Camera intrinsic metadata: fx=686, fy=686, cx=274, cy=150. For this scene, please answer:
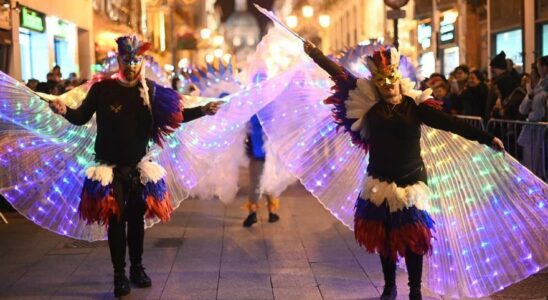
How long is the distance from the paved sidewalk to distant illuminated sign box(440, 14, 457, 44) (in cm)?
1353

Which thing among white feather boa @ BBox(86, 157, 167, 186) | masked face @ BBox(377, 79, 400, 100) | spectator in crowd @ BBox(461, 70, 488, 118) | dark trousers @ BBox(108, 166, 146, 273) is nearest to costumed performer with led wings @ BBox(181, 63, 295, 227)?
white feather boa @ BBox(86, 157, 167, 186)

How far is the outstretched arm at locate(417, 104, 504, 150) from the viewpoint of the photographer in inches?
191

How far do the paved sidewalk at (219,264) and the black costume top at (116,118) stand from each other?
1193 mm

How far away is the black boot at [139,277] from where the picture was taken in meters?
5.96

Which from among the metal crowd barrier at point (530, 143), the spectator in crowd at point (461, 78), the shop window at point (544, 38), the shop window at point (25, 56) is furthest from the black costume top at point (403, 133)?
the shop window at point (25, 56)

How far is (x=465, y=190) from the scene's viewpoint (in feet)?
17.9

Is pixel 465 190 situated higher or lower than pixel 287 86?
lower

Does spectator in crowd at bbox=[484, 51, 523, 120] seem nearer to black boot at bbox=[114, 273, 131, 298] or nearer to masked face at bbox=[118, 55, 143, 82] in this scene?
masked face at bbox=[118, 55, 143, 82]

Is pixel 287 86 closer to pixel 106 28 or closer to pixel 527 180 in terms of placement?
pixel 527 180

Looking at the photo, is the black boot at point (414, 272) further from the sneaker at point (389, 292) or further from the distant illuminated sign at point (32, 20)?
the distant illuminated sign at point (32, 20)

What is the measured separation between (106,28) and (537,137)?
2116cm

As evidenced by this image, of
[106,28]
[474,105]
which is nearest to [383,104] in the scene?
[474,105]

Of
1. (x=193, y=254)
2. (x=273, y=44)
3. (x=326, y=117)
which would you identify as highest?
(x=273, y=44)

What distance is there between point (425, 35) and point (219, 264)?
18.9 meters
